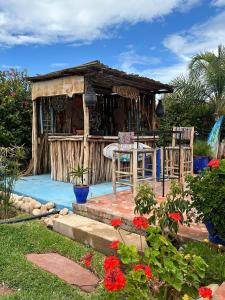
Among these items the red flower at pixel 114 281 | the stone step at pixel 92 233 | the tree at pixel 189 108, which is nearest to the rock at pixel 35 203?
the stone step at pixel 92 233

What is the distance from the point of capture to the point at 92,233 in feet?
13.2

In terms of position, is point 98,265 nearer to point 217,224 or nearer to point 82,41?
point 217,224

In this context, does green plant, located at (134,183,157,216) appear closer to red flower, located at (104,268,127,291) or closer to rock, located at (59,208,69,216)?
red flower, located at (104,268,127,291)

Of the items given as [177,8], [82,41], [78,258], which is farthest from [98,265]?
[82,41]

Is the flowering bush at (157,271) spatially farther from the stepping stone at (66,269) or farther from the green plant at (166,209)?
the stepping stone at (66,269)

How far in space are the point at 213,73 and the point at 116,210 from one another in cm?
753

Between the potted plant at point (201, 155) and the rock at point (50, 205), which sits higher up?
the potted plant at point (201, 155)

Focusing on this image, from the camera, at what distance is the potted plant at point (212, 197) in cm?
300

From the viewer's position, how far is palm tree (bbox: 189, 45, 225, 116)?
1053cm

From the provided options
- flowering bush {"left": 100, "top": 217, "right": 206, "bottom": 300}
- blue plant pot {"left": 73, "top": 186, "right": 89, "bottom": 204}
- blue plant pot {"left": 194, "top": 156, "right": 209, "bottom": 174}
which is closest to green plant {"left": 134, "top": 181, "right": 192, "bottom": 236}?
flowering bush {"left": 100, "top": 217, "right": 206, "bottom": 300}

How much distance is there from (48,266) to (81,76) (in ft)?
13.8

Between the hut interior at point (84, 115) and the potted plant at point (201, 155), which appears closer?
the hut interior at point (84, 115)

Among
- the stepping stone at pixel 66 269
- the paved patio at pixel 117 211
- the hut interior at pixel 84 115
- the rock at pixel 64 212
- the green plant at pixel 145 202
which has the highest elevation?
the hut interior at pixel 84 115

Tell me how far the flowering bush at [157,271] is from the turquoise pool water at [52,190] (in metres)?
2.97
